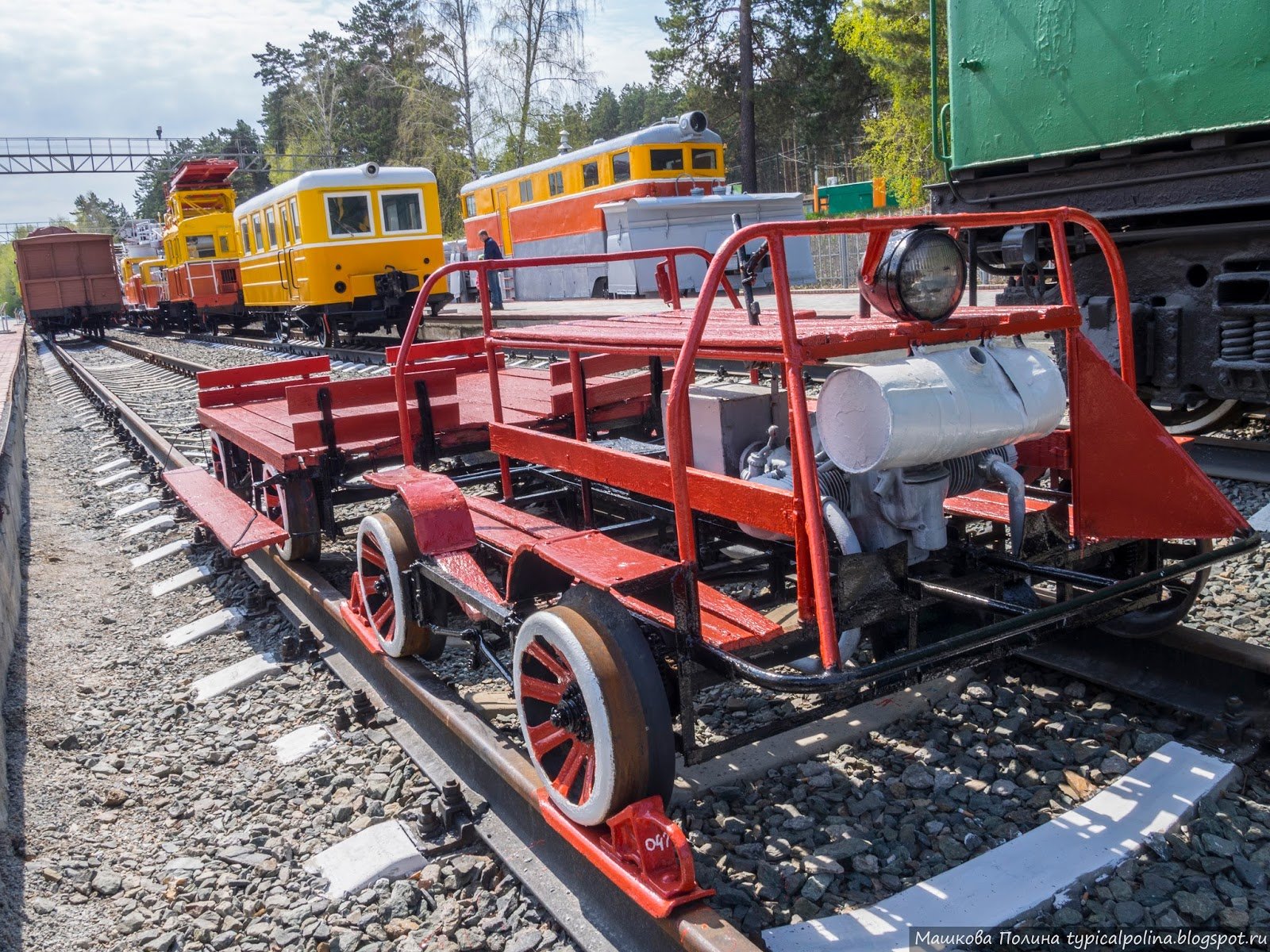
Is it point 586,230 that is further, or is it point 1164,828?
point 586,230

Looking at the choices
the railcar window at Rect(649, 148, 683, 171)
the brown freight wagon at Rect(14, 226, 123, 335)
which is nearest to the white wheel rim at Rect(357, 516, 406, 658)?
the railcar window at Rect(649, 148, 683, 171)

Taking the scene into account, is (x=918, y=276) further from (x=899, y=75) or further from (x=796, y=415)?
(x=899, y=75)

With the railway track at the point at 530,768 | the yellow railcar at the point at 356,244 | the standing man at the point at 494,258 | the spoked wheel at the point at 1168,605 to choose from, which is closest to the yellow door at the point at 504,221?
the standing man at the point at 494,258

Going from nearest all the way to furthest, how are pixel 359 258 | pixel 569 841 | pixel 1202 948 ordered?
pixel 1202 948, pixel 569 841, pixel 359 258

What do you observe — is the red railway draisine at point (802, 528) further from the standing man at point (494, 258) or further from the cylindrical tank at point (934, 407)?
the standing man at point (494, 258)

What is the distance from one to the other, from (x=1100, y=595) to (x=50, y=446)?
44.2 ft

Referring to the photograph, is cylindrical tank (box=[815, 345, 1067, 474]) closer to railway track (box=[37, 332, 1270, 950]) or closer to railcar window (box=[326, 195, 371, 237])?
railway track (box=[37, 332, 1270, 950])

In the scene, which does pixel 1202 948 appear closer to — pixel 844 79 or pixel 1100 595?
pixel 1100 595

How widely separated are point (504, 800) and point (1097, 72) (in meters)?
5.26

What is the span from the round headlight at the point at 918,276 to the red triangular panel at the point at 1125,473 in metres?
0.61

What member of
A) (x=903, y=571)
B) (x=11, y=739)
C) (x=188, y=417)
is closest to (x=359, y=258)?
(x=188, y=417)

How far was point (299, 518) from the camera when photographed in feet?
19.3

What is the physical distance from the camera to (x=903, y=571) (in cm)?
305

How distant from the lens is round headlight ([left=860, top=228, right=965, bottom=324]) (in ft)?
9.14
